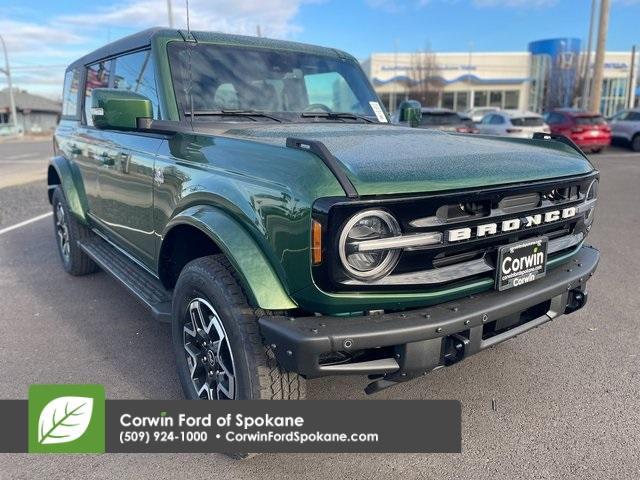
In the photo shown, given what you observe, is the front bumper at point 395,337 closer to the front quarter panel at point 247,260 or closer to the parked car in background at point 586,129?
the front quarter panel at point 247,260

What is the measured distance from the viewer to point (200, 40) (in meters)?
3.37

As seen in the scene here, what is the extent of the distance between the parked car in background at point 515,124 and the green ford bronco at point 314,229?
14.0 m

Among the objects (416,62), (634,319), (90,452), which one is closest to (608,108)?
(416,62)

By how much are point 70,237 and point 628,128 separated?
19935mm

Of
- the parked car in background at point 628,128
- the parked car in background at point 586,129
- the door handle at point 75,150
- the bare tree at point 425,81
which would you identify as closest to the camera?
the door handle at point 75,150

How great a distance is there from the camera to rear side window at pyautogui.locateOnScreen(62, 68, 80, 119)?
4.92 meters

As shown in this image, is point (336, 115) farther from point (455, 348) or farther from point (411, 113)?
point (455, 348)

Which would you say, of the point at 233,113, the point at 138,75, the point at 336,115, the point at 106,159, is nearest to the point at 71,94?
the point at 106,159

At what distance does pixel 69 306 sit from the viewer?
4.39 meters

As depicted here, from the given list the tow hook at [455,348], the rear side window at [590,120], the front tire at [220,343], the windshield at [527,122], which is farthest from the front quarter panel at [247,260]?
the rear side window at [590,120]

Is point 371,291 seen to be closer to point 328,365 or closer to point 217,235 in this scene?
point 328,365

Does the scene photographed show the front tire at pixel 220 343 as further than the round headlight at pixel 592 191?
No

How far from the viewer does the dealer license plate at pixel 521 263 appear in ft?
7.69

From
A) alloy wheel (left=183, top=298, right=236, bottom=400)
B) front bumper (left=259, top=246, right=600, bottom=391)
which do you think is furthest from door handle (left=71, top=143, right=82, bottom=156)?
front bumper (left=259, top=246, right=600, bottom=391)
